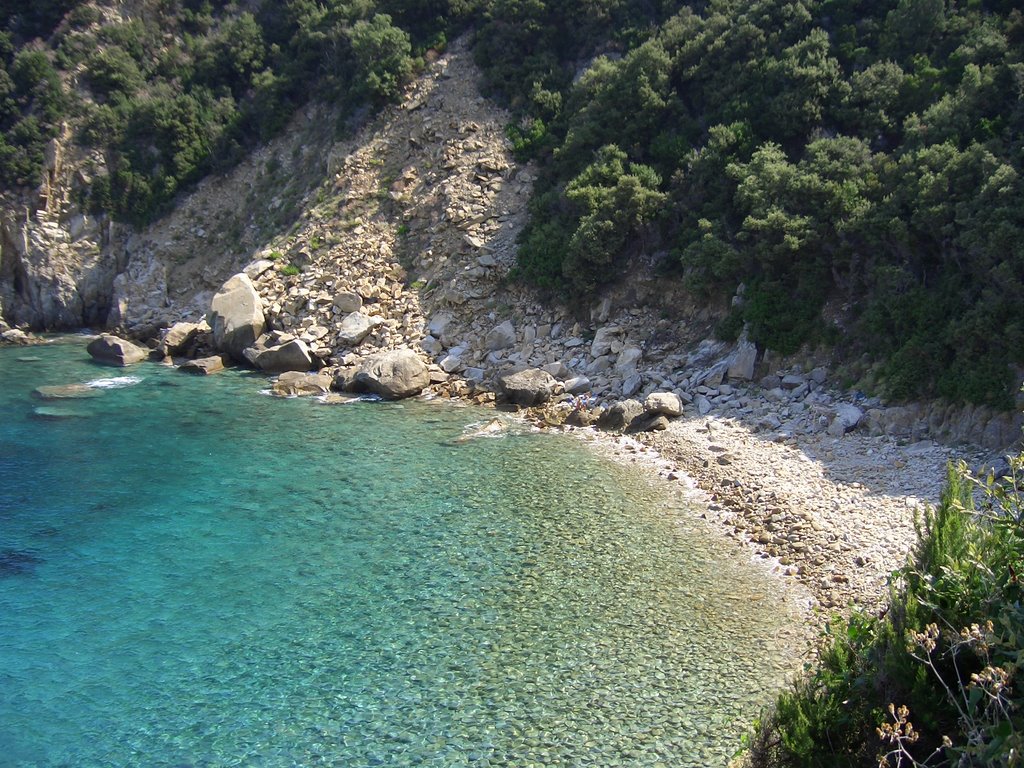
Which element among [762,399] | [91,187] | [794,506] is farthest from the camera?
[91,187]

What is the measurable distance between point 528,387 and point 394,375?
199 inches

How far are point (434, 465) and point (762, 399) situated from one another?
31.7 ft

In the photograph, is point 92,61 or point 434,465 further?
point 92,61

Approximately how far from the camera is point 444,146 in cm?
3772

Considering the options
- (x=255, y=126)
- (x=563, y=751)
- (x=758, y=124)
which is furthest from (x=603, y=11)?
(x=563, y=751)

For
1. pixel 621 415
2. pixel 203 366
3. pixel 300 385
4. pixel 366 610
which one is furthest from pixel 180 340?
pixel 366 610

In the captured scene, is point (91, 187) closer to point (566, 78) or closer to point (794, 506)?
point (566, 78)

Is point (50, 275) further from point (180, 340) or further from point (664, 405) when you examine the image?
point (664, 405)

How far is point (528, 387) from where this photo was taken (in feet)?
90.1

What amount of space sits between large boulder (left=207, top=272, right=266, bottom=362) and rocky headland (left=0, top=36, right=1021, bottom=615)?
92mm

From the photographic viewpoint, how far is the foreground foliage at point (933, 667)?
7406mm

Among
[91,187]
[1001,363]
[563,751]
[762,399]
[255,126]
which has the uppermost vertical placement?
[255,126]

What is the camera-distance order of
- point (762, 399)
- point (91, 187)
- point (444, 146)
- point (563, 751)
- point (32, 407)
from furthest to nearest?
point (91, 187) < point (444, 146) < point (32, 407) < point (762, 399) < point (563, 751)

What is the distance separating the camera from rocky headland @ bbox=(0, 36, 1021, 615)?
19094 millimetres
